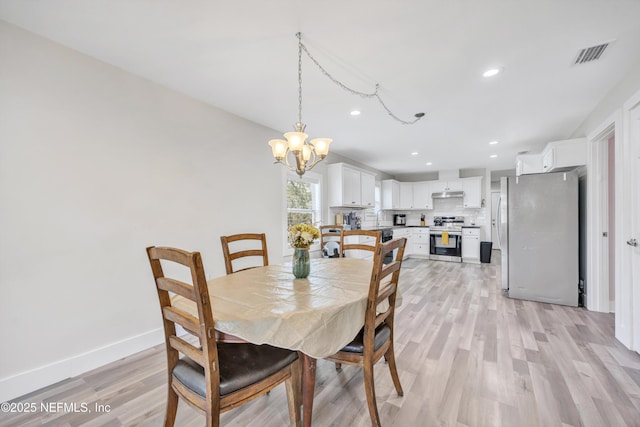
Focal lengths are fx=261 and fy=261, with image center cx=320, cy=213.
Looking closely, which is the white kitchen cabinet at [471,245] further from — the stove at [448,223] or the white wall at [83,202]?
the white wall at [83,202]

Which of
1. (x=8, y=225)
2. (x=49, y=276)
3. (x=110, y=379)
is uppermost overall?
(x=8, y=225)

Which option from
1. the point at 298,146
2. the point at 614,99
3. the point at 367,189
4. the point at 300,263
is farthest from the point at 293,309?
the point at 367,189

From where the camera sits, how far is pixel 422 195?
7504mm

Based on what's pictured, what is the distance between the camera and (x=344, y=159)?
548 centimetres

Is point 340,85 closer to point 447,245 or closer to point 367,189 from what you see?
point 367,189

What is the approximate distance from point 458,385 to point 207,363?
1713 mm

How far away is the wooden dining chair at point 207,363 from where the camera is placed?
1033mm

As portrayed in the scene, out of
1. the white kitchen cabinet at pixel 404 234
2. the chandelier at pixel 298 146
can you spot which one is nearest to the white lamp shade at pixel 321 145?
the chandelier at pixel 298 146

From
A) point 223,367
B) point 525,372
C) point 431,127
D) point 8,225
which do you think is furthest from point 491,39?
point 8,225

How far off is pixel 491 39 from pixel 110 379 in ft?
12.3

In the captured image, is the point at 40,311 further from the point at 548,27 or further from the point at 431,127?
the point at 431,127

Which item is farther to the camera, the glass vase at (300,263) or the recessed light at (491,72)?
the recessed light at (491,72)

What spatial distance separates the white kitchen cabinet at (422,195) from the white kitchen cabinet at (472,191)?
871 millimetres

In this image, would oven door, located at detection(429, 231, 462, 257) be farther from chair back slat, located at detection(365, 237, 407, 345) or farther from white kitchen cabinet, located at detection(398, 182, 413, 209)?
chair back slat, located at detection(365, 237, 407, 345)
